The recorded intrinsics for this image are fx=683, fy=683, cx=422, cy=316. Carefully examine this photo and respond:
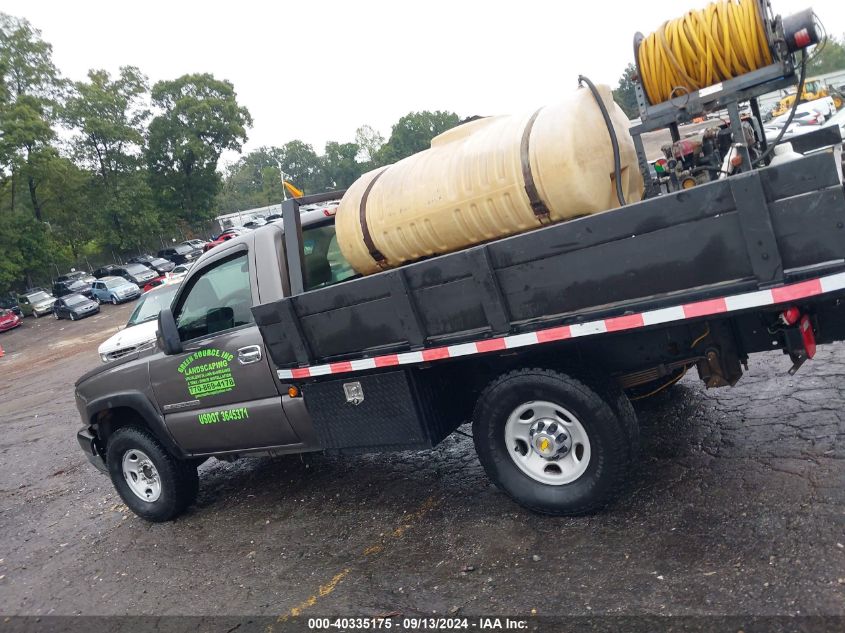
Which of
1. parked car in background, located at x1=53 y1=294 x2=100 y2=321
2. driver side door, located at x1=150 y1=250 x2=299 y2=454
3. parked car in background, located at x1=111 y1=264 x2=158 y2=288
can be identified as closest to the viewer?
driver side door, located at x1=150 y1=250 x2=299 y2=454

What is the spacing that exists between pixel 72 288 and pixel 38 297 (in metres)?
1.92

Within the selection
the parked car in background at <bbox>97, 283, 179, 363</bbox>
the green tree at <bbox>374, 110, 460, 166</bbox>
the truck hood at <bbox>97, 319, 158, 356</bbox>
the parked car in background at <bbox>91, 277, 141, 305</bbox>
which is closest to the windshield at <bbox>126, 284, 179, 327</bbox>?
the parked car in background at <bbox>97, 283, 179, 363</bbox>

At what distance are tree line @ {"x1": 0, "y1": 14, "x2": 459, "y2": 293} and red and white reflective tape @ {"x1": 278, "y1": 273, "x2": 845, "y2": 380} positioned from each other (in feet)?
139

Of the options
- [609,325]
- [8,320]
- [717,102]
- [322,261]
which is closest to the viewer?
[609,325]

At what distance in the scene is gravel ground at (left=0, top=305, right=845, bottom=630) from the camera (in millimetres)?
3189

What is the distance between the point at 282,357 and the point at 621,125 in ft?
8.44

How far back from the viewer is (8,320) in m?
33.2

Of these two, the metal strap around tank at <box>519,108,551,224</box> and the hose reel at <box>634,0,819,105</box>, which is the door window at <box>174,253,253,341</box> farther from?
the hose reel at <box>634,0,819,105</box>

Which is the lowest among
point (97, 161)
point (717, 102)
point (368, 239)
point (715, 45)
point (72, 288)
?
point (368, 239)

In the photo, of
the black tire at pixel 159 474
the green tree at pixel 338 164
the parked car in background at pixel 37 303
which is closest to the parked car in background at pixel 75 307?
the parked car in background at pixel 37 303

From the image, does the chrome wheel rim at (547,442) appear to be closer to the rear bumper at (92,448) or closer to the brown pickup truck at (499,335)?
the brown pickup truck at (499,335)

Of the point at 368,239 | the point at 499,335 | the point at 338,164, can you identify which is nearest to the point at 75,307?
the point at 368,239

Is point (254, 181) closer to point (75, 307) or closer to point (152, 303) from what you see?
point (75, 307)

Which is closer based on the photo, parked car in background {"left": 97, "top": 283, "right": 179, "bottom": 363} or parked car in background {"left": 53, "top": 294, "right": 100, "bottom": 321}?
parked car in background {"left": 97, "top": 283, "right": 179, "bottom": 363}
